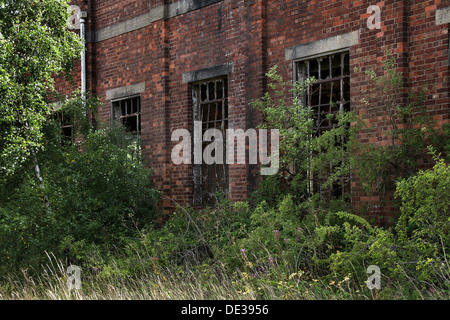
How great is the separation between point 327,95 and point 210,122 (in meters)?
3.29

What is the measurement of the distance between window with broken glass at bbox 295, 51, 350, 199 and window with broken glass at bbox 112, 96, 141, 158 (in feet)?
16.7

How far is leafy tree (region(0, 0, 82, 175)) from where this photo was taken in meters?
10.5

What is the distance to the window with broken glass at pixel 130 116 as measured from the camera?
14117mm

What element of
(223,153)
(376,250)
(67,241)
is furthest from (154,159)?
(376,250)

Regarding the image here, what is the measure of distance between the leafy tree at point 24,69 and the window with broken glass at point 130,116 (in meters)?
2.97

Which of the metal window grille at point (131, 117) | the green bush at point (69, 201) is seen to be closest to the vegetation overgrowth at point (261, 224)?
the green bush at point (69, 201)

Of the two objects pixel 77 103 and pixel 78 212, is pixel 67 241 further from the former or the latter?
pixel 77 103

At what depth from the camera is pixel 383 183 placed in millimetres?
8883

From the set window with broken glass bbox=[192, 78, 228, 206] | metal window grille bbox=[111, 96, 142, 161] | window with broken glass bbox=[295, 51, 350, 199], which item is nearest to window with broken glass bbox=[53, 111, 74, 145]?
metal window grille bbox=[111, 96, 142, 161]

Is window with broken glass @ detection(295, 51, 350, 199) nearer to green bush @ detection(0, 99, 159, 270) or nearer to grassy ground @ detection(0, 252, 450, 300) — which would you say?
grassy ground @ detection(0, 252, 450, 300)

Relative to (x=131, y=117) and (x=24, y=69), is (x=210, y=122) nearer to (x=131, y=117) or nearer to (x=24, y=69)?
(x=131, y=117)

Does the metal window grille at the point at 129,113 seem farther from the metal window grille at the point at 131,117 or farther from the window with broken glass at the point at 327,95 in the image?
the window with broken glass at the point at 327,95

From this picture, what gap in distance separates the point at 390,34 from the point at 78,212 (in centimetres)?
614

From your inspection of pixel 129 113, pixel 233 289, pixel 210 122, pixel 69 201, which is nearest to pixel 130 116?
pixel 129 113
